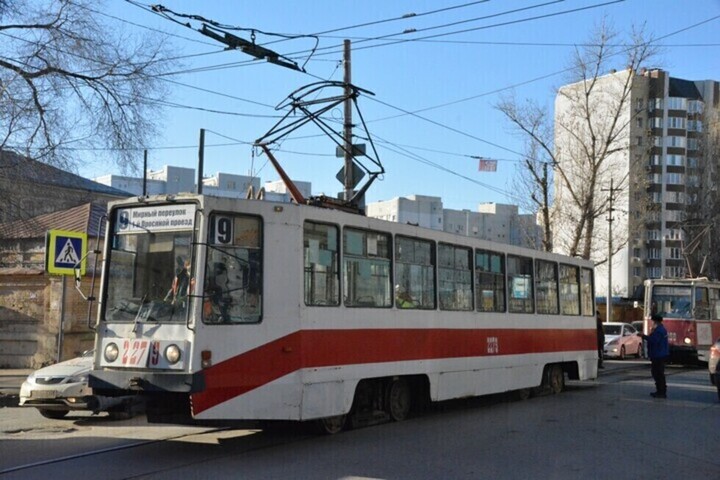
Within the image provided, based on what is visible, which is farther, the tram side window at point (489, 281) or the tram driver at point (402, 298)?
the tram side window at point (489, 281)

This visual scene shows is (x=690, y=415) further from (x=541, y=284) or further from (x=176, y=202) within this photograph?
(x=176, y=202)

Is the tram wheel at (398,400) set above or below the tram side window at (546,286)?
below

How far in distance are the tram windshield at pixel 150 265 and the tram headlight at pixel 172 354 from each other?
323 mm

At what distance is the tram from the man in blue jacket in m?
9.84

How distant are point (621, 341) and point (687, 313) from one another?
633cm

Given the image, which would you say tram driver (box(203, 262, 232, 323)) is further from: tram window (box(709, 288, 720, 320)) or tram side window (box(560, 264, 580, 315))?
tram window (box(709, 288, 720, 320))

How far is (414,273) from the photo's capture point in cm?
1152

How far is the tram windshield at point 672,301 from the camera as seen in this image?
2583 centimetres

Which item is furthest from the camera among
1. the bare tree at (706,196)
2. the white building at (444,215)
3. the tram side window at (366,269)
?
the white building at (444,215)

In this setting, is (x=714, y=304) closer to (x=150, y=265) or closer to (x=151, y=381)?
(x=150, y=265)

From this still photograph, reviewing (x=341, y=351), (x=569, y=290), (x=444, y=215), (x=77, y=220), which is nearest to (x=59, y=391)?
(x=341, y=351)

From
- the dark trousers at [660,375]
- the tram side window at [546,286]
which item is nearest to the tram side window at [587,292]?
the tram side window at [546,286]

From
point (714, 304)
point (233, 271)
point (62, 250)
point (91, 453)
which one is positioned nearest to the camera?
point (233, 271)

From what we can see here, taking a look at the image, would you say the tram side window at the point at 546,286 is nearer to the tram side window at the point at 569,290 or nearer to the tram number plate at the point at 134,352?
the tram side window at the point at 569,290
